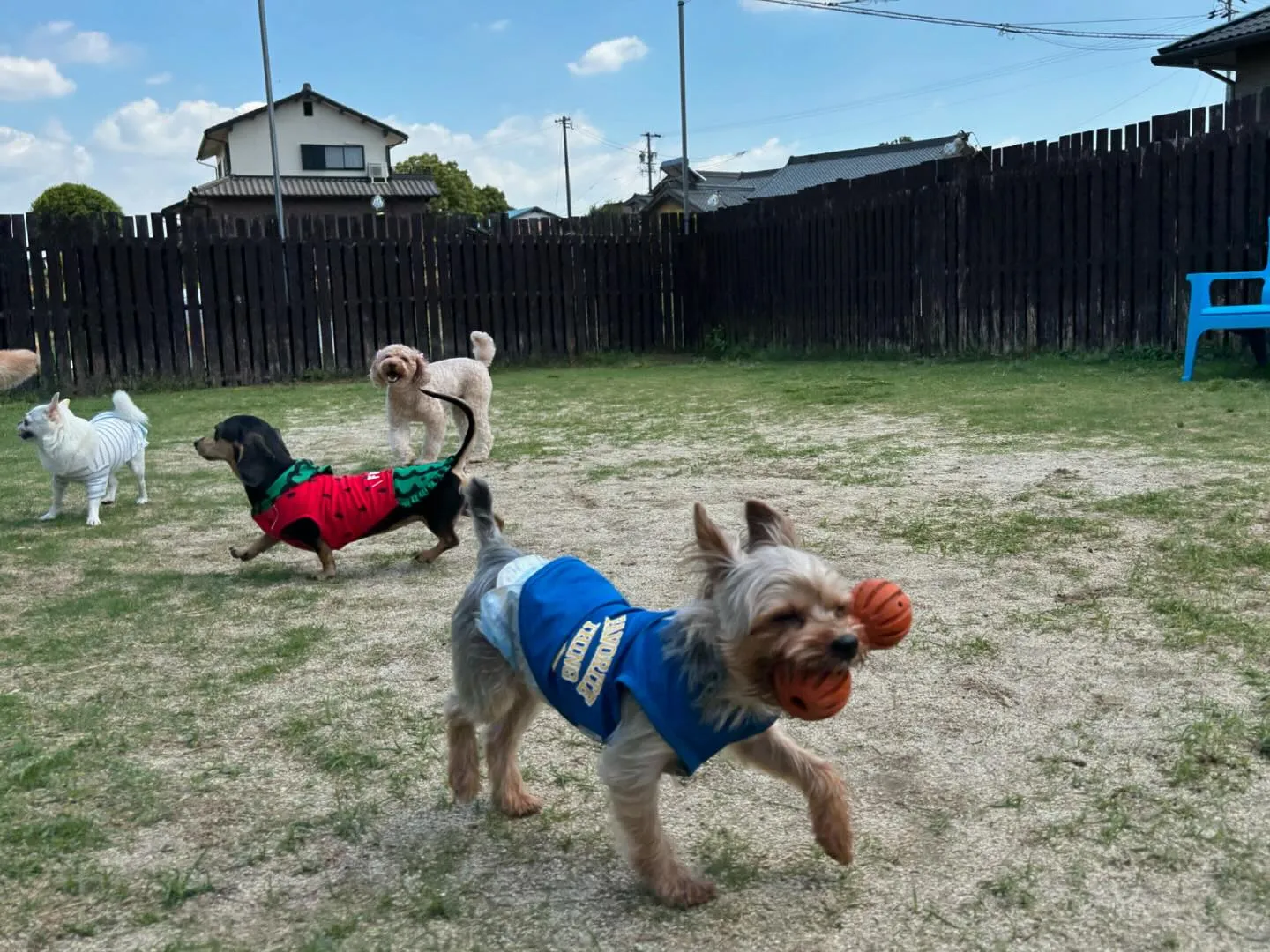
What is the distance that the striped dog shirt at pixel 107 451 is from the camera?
5914 mm

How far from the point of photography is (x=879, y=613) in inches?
76.8

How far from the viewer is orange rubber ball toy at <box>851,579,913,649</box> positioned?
6.40ft

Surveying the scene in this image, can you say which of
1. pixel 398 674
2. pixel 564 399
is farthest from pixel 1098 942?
pixel 564 399

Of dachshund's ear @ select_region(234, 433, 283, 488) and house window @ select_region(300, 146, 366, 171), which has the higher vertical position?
house window @ select_region(300, 146, 366, 171)

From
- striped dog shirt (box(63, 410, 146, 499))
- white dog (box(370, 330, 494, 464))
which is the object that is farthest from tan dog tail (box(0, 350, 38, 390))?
white dog (box(370, 330, 494, 464))

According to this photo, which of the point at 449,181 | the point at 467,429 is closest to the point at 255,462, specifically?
the point at 467,429

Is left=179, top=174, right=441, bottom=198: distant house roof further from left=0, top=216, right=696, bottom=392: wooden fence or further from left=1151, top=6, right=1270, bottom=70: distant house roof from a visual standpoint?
left=1151, top=6, right=1270, bottom=70: distant house roof

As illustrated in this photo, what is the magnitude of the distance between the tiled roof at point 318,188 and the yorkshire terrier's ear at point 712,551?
145 feet

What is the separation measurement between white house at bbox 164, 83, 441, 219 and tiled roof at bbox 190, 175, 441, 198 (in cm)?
4

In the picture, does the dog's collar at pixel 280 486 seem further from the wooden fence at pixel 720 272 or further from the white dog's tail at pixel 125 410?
the wooden fence at pixel 720 272

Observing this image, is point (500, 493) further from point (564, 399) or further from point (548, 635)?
point (564, 399)

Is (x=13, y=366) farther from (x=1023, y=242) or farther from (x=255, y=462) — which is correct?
(x=1023, y=242)

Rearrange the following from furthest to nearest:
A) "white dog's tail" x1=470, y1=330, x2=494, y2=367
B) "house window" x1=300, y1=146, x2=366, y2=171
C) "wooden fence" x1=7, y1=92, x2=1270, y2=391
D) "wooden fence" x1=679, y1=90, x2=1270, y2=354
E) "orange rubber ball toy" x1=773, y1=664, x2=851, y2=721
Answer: "house window" x1=300, y1=146, x2=366, y2=171
"wooden fence" x1=7, y1=92, x2=1270, y2=391
"wooden fence" x1=679, y1=90, x2=1270, y2=354
"white dog's tail" x1=470, y1=330, x2=494, y2=367
"orange rubber ball toy" x1=773, y1=664, x2=851, y2=721

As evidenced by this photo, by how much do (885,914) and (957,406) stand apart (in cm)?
704
